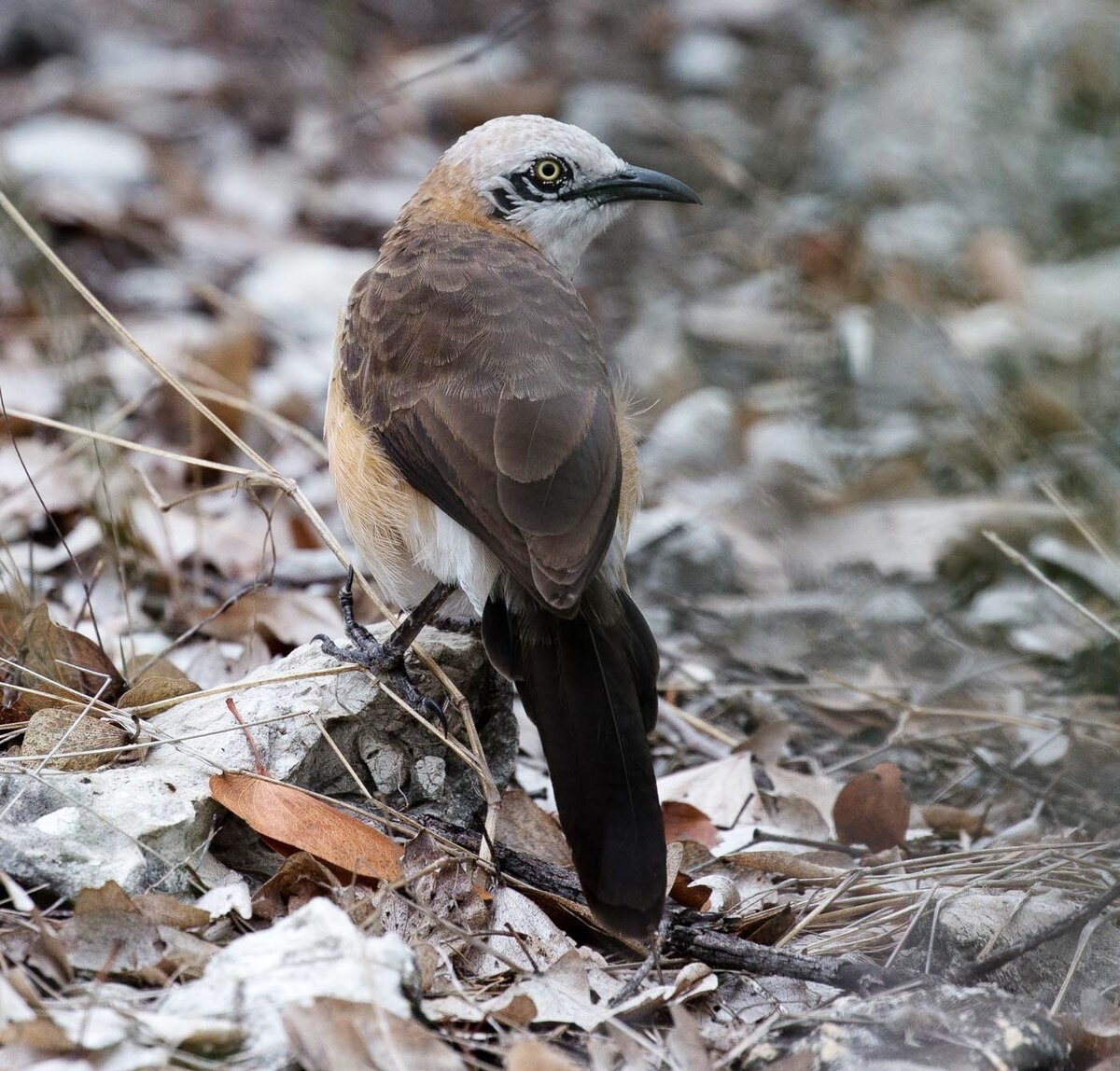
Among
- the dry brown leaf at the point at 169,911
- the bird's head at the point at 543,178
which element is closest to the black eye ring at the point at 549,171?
the bird's head at the point at 543,178

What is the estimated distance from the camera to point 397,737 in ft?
12.8

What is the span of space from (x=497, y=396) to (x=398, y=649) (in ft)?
2.32

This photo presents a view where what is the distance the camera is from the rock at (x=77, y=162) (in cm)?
803

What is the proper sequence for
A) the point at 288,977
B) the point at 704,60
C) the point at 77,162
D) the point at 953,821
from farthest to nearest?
the point at 704,60 → the point at 77,162 → the point at 953,821 → the point at 288,977

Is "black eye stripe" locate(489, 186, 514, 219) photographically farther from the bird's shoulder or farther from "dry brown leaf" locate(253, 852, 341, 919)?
"dry brown leaf" locate(253, 852, 341, 919)

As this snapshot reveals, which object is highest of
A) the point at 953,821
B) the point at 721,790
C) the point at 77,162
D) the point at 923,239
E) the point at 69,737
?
the point at 77,162

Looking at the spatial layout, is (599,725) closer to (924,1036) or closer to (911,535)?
(924,1036)

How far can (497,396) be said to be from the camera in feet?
12.6

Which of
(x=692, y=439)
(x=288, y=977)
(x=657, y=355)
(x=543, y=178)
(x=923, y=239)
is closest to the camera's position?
(x=288, y=977)

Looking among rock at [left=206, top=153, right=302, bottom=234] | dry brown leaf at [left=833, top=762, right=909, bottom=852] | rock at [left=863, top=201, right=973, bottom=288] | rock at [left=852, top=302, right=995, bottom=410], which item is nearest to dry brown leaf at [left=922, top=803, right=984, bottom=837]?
dry brown leaf at [left=833, top=762, right=909, bottom=852]

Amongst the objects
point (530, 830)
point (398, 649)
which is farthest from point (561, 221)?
point (530, 830)

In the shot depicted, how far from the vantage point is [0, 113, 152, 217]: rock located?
26.3 feet

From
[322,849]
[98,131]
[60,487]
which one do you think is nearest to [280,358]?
[60,487]

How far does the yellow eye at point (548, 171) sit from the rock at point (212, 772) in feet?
5.59
